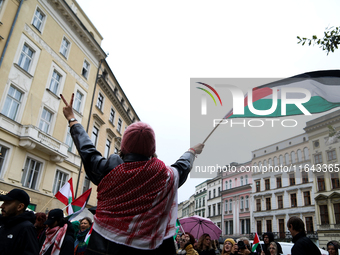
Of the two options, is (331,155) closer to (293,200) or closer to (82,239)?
(293,200)

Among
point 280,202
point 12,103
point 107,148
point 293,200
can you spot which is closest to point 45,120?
point 12,103

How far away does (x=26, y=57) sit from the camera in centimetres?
1706

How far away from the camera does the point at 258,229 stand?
158 feet

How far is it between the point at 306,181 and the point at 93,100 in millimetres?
34912

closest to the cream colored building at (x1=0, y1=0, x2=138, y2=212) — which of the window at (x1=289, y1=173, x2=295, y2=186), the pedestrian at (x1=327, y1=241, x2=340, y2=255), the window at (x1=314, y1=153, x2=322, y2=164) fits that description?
the pedestrian at (x1=327, y1=241, x2=340, y2=255)

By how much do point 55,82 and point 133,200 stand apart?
66.0 feet

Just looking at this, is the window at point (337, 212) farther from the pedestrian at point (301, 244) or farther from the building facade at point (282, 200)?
the pedestrian at point (301, 244)

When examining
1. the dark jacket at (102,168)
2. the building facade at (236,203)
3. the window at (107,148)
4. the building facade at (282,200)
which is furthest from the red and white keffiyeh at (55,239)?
the building facade at (236,203)

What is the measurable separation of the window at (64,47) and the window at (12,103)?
5.86m

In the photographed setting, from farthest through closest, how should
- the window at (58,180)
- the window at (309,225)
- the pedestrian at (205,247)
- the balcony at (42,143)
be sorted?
the window at (309,225) → the window at (58,180) → the balcony at (42,143) → the pedestrian at (205,247)

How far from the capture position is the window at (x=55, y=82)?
759 inches

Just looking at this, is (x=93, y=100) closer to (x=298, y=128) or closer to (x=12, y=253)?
(x=298, y=128)

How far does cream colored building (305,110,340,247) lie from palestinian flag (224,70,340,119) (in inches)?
1047

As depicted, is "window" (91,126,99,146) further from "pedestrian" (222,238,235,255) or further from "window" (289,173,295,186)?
"window" (289,173,295,186)
